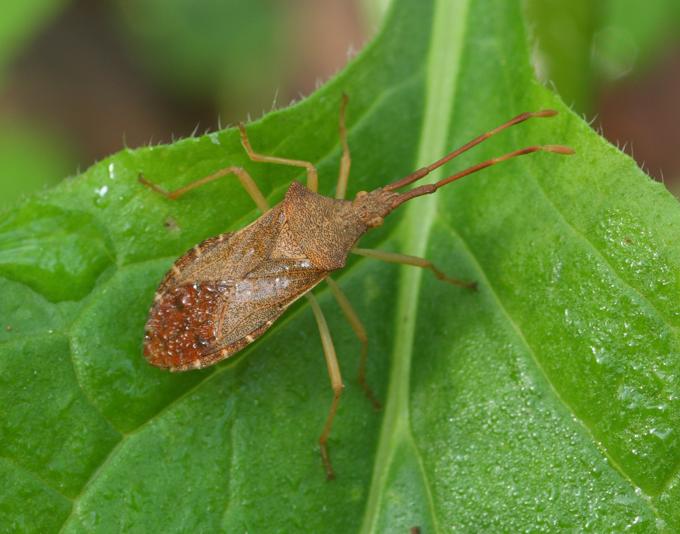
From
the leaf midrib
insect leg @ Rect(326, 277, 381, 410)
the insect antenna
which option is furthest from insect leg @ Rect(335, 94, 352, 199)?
insect leg @ Rect(326, 277, 381, 410)

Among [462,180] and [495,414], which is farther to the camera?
[462,180]

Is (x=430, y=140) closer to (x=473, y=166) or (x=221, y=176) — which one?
(x=473, y=166)

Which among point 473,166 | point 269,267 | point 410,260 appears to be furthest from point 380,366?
point 473,166

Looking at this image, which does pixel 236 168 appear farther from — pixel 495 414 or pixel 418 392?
pixel 495 414

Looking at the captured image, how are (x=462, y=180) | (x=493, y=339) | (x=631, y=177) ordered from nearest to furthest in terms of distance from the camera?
(x=631, y=177) < (x=493, y=339) < (x=462, y=180)

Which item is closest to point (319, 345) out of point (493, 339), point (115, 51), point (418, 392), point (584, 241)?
point (418, 392)

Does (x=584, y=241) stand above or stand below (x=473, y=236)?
below
